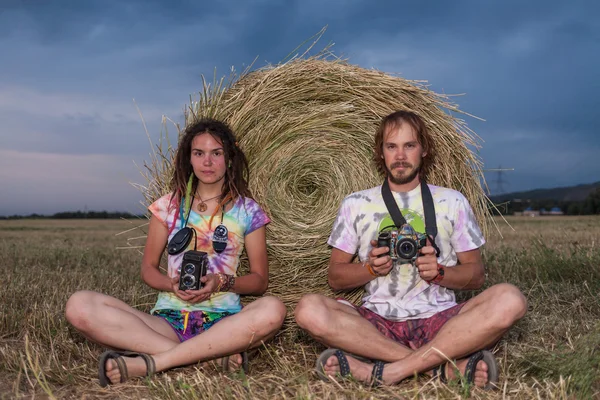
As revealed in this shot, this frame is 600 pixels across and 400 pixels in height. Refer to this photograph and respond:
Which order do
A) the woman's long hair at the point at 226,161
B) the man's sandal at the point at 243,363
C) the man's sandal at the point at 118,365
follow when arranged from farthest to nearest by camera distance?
the woman's long hair at the point at 226,161, the man's sandal at the point at 243,363, the man's sandal at the point at 118,365

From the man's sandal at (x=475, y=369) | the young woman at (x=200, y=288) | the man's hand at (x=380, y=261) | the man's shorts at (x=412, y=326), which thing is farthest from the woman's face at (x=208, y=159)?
the man's sandal at (x=475, y=369)

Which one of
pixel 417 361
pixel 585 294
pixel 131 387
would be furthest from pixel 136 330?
pixel 585 294

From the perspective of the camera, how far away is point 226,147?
3.83m

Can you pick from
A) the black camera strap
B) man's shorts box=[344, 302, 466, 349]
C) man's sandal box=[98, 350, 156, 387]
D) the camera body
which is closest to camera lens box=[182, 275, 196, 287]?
the camera body

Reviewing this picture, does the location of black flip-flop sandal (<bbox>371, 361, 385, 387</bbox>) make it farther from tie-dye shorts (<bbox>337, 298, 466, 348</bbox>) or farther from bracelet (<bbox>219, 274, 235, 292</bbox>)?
bracelet (<bbox>219, 274, 235, 292</bbox>)

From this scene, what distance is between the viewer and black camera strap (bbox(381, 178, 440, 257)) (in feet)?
11.4

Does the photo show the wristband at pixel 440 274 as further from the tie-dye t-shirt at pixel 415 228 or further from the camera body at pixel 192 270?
the camera body at pixel 192 270

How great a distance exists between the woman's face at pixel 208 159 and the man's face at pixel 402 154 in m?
1.00

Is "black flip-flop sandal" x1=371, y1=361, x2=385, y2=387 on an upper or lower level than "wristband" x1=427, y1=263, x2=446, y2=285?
lower

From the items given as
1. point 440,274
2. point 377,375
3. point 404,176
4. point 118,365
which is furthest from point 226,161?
point 377,375

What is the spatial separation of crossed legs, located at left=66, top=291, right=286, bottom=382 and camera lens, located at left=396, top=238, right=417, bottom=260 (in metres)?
0.75

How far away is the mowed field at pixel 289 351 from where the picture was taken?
2.90 meters

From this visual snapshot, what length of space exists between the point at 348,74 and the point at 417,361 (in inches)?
79.9

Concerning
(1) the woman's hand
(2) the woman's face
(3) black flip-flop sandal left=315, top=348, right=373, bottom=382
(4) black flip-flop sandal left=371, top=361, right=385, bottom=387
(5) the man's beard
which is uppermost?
(2) the woman's face
